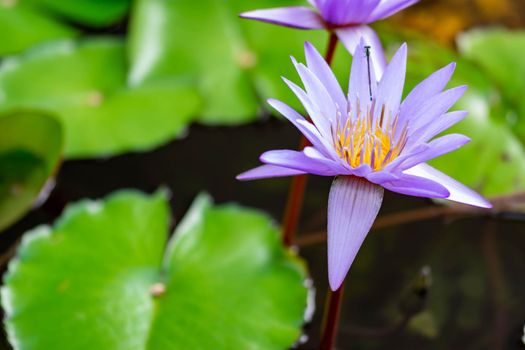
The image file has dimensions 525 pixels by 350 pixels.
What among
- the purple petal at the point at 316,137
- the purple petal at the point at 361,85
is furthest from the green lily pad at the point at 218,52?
the purple petal at the point at 316,137

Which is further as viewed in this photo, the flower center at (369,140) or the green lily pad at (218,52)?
the green lily pad at (218,52)

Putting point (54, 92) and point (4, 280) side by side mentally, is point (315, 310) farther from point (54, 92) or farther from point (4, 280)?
point (54, 92)

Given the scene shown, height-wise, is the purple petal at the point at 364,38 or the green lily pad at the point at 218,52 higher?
the purple petal at the point at 364,38

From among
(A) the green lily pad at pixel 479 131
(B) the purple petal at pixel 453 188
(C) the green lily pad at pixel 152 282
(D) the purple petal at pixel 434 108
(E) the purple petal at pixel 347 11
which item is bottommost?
(C) the green lily pad at pixel 152 282

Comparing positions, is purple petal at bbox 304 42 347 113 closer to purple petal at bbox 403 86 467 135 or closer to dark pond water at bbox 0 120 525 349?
purple petal at bbox 403 86 467 135

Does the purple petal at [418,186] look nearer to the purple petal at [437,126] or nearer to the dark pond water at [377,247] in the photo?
the purple petal at [437,126]

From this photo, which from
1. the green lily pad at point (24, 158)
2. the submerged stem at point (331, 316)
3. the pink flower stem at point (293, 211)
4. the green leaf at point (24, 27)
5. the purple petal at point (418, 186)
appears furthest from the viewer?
the green leaf at point (24, 27)
